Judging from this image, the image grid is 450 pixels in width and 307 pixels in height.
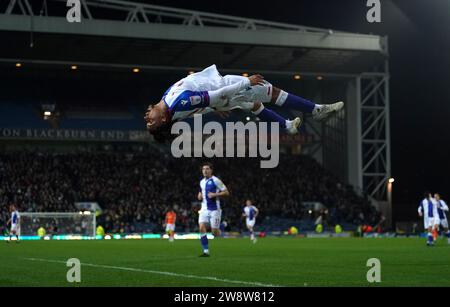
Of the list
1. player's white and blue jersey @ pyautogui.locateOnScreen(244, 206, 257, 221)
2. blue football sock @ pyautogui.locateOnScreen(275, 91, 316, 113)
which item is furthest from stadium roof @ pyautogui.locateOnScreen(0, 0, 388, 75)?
blue football sock @ pyautogui.locateOnScreen(275, 91, 316, 113)

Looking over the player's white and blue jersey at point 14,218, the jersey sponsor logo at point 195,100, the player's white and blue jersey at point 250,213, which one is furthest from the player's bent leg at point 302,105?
the player's white and blue jersey at point 250,213

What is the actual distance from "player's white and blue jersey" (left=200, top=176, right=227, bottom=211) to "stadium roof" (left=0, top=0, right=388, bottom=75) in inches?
1001

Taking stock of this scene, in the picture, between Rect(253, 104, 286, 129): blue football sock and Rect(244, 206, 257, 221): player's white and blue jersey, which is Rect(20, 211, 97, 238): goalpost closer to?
Rect(244, 206, 257, 221): player's white and blue jersey

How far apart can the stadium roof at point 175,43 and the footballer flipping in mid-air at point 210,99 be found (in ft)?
112

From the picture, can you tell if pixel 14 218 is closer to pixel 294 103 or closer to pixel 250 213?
pixel 250 213

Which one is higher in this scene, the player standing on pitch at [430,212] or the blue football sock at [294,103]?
the blue football sock at [294,103]

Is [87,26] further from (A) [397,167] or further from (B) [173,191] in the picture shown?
(A) [397,167]

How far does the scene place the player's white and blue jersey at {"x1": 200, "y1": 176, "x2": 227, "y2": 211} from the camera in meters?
22.3

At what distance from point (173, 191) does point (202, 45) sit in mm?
10824

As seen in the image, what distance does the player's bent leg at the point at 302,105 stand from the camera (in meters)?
12.9

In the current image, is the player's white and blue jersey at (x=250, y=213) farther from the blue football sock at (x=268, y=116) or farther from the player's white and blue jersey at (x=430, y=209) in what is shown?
the blue football sock at (x=268, y=116)
